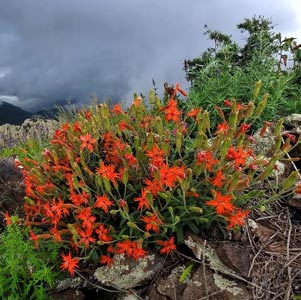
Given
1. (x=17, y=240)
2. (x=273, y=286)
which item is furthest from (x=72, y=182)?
(x=273, y=286)

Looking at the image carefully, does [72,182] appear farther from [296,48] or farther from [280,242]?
[296,48]

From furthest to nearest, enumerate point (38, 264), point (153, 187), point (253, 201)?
point (253, 201), point (38, 264), point (153, 187)

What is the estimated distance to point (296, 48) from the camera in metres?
6.93

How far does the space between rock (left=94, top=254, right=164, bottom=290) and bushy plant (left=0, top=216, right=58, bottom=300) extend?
371 millimetres

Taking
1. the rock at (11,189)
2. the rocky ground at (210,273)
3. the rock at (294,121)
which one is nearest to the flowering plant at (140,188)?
the rocky ground at (210,273)

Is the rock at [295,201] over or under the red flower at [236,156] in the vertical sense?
under

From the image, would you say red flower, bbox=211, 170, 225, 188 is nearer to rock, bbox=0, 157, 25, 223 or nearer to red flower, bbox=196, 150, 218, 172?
red flower, bbox=196, 150, 218, 172

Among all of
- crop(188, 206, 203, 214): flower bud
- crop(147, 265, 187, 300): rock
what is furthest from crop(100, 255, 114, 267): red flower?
crop(188, 206, 203, 214): flower bud

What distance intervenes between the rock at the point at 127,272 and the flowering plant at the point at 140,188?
6 cm

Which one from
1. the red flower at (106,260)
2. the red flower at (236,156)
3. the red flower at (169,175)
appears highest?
the red flower at (236,156)

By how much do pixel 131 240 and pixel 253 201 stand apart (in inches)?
45.1

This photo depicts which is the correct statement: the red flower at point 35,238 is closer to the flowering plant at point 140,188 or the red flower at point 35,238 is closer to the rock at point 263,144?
the flowering plant at point 140,188

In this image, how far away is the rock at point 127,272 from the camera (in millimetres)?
3305

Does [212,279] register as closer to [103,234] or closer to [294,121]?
[103,234]
